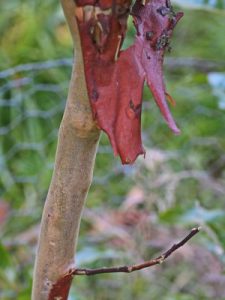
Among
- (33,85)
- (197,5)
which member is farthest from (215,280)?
(33,85)

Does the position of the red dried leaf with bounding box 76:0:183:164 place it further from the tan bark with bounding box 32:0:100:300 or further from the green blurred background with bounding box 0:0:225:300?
the green blurred background with bounding box 0:0:225:300

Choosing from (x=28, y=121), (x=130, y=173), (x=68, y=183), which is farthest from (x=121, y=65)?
(x=28, y=121)

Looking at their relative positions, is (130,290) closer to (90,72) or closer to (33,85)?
(90,72)

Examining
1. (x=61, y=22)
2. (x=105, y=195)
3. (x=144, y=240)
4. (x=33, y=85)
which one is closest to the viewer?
(x=144, y=240)

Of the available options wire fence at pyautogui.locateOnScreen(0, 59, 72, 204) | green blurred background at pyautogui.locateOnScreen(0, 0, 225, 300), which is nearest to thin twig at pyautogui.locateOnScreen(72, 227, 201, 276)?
green blurred background at pyautogui.locateOnScreen(0, 0, 225, 300)

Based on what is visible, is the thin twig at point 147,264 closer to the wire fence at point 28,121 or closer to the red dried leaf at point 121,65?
the red dried leaf at point 121,65

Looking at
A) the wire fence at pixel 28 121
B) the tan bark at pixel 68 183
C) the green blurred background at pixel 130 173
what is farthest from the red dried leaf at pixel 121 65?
the wire fence at pixel 28 121

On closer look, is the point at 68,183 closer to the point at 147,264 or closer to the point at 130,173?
the point at 147,264
